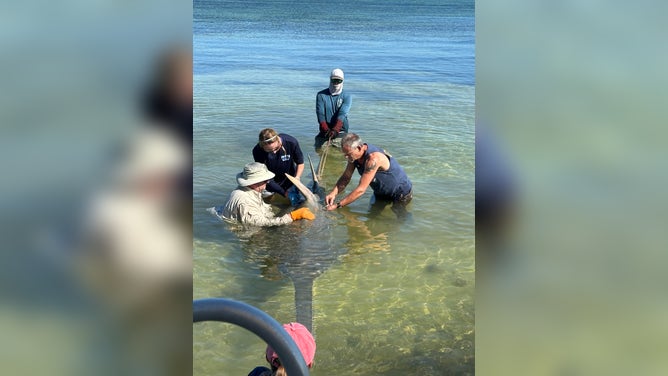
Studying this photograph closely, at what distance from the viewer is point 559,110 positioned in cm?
87

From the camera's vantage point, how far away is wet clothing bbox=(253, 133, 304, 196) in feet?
25.1

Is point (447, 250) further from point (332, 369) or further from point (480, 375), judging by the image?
point (480, 375)

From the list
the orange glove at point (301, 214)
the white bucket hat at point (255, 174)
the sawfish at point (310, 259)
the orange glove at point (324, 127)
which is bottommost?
the sawfish at point (310, 259)

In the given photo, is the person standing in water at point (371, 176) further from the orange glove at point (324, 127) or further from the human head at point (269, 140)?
the orange glove at point (324, 127)

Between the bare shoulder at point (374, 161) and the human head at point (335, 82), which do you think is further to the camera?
the human head at point (335, 82)

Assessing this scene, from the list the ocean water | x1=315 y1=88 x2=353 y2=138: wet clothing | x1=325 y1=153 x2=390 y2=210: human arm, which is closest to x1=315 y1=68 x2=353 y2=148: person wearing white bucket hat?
x1=315 y1=88 x2=353 y2=138: wet clothing

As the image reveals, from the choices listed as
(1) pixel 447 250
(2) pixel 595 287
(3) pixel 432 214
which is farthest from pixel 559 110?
(3) pixel 432 214

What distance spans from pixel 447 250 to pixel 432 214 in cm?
104

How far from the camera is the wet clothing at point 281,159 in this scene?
7.66m

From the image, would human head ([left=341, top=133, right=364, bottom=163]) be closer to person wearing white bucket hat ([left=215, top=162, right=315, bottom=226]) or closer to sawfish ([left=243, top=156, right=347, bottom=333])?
sawfish ([left=243, top=156, right=347, bottom=333])

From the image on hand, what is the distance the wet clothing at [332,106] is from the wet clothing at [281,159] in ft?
7.66

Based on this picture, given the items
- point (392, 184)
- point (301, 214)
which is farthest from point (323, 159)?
point (301, 214)

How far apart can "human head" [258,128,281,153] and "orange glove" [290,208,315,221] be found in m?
0.76

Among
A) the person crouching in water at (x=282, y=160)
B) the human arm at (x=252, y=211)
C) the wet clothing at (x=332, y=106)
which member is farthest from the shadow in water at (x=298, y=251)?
the wet clothing at (x=332, y=106)
